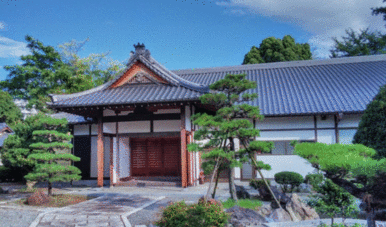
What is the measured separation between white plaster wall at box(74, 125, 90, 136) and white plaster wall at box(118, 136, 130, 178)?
218cm

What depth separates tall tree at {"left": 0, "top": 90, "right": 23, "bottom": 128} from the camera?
28.7 m

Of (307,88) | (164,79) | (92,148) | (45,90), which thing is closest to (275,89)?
(307,88)

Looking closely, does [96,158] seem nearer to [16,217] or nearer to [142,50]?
[142,50]

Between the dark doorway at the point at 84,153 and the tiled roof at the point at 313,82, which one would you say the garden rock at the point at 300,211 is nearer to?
the tiled roof at the point at 313,82

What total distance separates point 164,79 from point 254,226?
8.97 m

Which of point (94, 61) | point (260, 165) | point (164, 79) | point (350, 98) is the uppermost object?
point (94, 61)

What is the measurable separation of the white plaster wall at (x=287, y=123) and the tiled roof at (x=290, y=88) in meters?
0.47

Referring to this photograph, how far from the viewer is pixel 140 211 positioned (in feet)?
28.2

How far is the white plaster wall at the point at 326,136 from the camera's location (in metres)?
13.1

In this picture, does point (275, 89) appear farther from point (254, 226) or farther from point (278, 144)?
point (254, 226)

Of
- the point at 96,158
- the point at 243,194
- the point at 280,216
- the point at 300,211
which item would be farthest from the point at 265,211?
the point at 96,158

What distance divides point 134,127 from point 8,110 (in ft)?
72.6

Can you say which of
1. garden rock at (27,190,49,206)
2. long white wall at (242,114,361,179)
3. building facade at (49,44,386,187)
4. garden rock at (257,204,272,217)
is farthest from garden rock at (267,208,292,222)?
garden rock at (27,190,49,206)

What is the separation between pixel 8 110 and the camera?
29453mm
